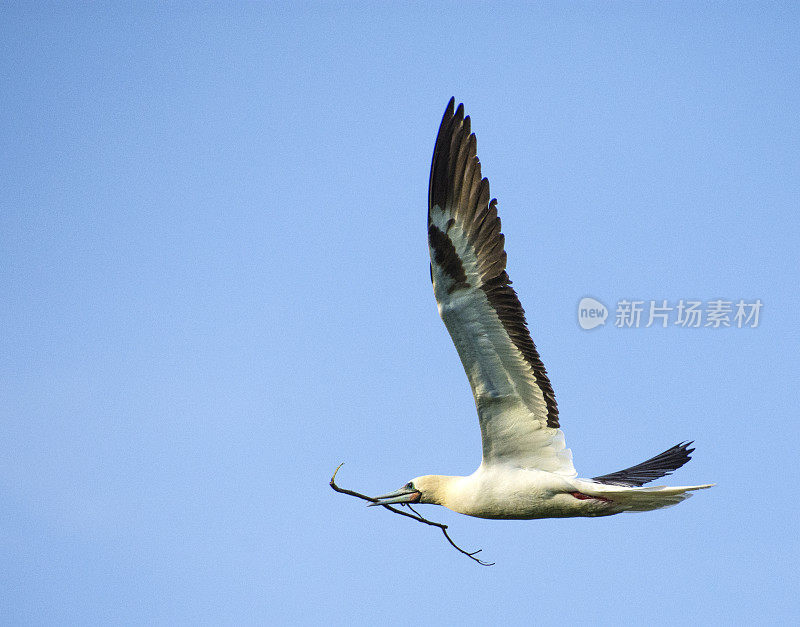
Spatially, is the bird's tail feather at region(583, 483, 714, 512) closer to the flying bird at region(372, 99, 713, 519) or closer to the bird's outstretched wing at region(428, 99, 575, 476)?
the flying bird at region(372, 99, 713, 519)

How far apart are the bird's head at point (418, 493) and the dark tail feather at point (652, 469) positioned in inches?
63.0

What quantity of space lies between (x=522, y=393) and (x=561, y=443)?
0.70m

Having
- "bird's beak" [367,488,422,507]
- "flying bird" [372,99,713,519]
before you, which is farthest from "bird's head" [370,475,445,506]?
"flying bird" [372,99,713,519]

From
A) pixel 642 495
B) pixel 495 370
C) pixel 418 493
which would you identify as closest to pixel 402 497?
pixel 418 493

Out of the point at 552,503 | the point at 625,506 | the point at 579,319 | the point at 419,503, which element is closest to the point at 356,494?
the point at 419,503

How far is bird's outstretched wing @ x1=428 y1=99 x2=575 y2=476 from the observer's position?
871 cm

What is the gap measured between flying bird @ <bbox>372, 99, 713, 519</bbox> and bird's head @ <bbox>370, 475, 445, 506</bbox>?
1.19 ft

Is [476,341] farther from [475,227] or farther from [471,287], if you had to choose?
[475,227]

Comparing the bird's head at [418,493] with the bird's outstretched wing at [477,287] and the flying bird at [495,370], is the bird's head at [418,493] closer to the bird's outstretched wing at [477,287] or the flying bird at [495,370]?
the flying bird at [495,370]

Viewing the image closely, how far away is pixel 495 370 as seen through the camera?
29.2 feet

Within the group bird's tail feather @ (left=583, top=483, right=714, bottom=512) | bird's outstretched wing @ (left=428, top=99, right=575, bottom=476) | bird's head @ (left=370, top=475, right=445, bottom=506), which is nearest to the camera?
bird's tail feather @ (left=583, top=483, right=714, bottom=512)

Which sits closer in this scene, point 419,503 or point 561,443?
point 561,443

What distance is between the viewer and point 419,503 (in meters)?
9.92

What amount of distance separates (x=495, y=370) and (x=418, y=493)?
1.77 meters
